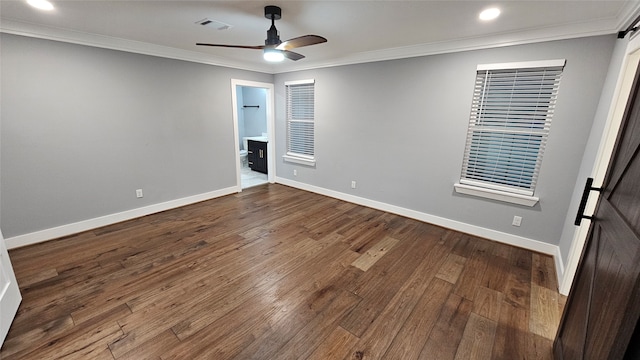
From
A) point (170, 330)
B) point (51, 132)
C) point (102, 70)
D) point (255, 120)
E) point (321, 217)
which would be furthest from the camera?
point (255, 120)

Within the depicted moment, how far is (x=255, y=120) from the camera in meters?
7.71

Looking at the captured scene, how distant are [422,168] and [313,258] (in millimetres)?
2073

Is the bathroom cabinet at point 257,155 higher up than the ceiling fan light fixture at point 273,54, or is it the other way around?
the ceiling fan light fixture at point 273,54

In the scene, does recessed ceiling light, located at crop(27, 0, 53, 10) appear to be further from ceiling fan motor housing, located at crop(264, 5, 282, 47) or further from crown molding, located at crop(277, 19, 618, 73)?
crown molding, located at crop(277, 19, 618, 73)

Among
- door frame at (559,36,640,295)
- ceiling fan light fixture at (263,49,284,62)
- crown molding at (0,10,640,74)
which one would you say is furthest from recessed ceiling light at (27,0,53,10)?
door frame at (559,36,640,295)

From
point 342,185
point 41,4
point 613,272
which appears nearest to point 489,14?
point 613,272

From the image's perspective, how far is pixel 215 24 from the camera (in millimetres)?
2678

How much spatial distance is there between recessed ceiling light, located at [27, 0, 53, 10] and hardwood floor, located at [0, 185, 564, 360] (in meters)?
2.42

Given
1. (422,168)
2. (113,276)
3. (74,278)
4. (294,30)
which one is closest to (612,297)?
(422,168)

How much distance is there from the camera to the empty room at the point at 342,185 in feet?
5.79

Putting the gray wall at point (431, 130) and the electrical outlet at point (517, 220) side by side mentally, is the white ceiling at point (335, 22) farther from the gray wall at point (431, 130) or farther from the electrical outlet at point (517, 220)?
the electrical outlet at point (517, 220)

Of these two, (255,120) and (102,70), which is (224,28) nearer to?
(102,70)

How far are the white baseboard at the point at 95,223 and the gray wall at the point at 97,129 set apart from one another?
68mm

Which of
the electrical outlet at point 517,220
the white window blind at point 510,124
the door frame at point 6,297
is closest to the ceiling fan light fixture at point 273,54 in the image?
the white window blind at point 510,124
